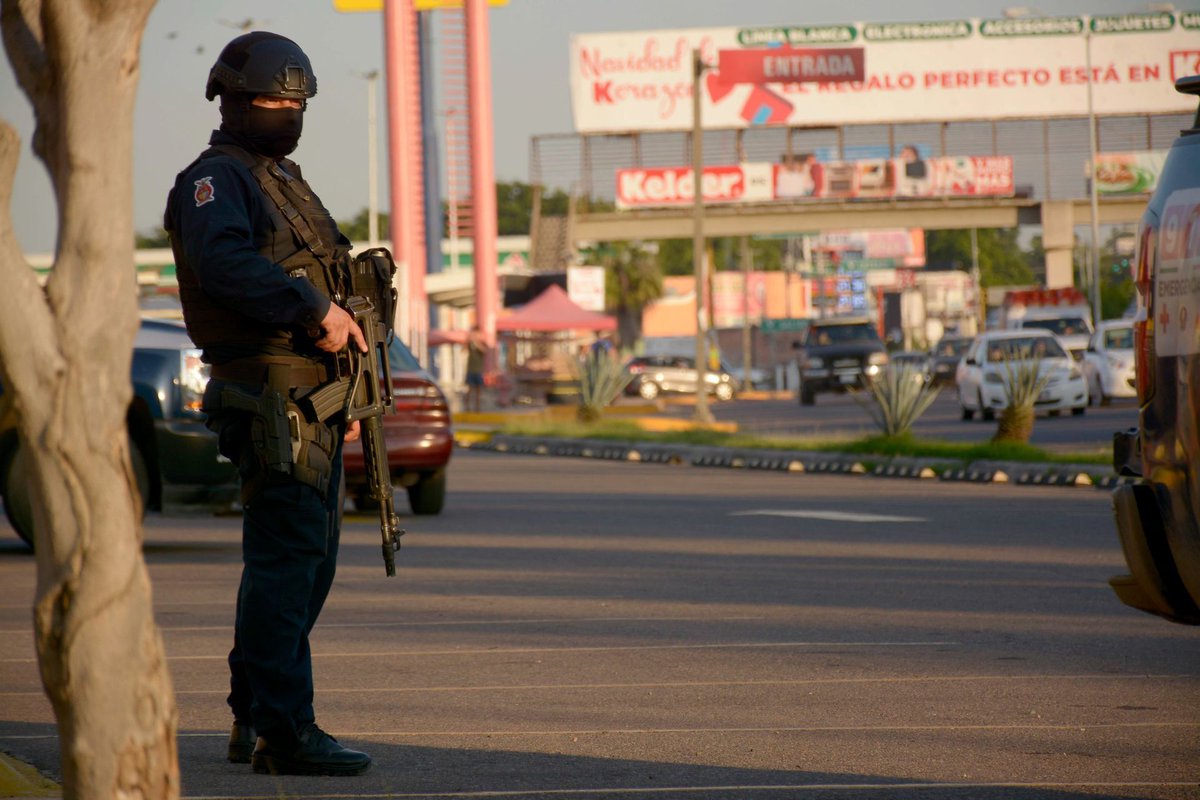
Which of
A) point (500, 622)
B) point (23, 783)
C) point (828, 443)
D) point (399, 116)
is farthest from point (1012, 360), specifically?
point (23, 783)

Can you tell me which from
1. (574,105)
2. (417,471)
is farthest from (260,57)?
(574,105)

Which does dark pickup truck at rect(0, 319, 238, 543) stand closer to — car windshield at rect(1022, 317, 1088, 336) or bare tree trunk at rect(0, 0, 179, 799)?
bare tree trunk at rect(0, 0, 179, 799)

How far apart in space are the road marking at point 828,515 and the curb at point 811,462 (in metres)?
2.39

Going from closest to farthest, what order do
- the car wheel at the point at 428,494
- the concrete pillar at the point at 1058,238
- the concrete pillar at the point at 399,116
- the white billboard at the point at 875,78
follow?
1. the car wheel at the point at 428,494
2. the concrete pillar at the point at 399,116
3. the concrete pillar at the point at 1058,238
4. the white billboard at the point at 875,78

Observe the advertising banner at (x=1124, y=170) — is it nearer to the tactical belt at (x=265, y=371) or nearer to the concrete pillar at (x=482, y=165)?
the concrete pillar at (x=482, y=165)

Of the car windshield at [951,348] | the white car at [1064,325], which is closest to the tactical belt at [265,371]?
the white car at [1064,325]

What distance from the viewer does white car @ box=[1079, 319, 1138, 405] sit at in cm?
3412

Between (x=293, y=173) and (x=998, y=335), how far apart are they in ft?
89.9

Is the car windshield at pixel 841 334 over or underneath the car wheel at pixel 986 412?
over

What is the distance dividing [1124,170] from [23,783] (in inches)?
2672

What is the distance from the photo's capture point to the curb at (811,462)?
18.1m

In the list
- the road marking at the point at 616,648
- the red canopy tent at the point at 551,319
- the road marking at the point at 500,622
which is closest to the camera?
the road marking at the point at 616,648

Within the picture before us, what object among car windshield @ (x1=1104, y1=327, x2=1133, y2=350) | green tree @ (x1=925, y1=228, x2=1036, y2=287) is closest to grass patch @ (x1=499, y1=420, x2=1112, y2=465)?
car windshield @ (x1=1104, y1=327, x2=1133, y2=350)

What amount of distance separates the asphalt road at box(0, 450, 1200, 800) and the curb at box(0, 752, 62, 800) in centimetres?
22
